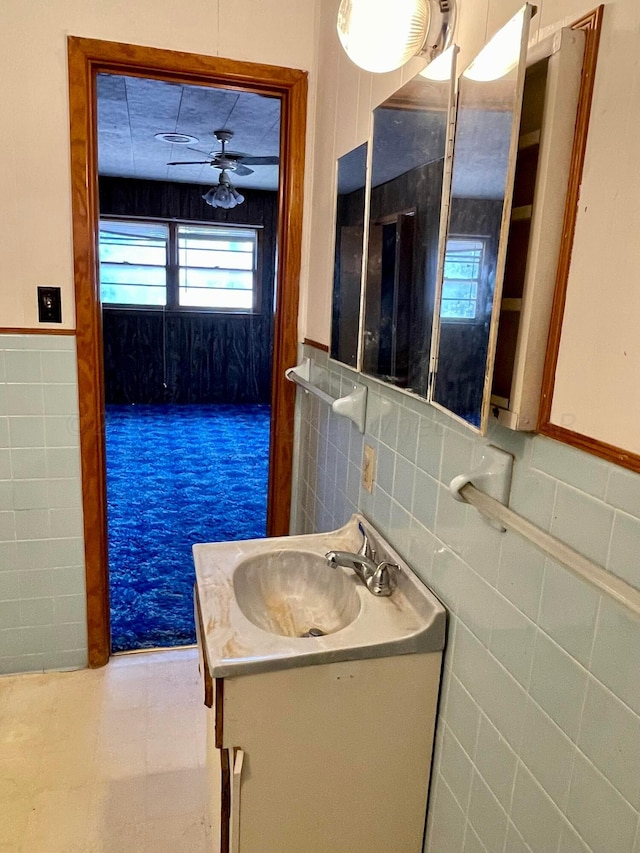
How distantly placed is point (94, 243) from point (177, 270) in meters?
4.83

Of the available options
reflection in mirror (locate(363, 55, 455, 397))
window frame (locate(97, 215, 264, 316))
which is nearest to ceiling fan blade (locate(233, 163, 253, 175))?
window frame (locate(97, 215, 264, 316))

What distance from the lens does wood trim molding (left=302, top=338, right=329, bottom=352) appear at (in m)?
1.93

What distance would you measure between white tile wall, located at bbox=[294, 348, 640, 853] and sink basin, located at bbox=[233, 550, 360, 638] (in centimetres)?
21

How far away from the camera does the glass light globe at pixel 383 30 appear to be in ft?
3.55

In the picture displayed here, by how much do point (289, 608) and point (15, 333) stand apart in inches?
48.4

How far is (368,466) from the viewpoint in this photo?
5.29ft

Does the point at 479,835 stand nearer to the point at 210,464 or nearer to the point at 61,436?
the point at 61,436

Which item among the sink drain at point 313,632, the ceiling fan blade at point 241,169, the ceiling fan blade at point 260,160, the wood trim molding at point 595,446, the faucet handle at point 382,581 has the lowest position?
the sink drain at point 313,632

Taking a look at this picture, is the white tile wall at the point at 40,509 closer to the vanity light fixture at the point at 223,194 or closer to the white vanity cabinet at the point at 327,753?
the white vanity cabinet at the point at 327,753

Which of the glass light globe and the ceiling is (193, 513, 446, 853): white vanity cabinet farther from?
the ceiling

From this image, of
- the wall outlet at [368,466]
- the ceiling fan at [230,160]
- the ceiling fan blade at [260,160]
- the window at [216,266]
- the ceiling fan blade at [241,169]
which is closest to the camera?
the wall outlet at [368,466]

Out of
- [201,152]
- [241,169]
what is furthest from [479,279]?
[201,152]

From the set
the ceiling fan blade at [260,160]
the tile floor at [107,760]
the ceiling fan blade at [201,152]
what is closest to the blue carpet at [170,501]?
the tile floor at [107,760]

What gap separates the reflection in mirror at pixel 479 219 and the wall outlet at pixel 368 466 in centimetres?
51
